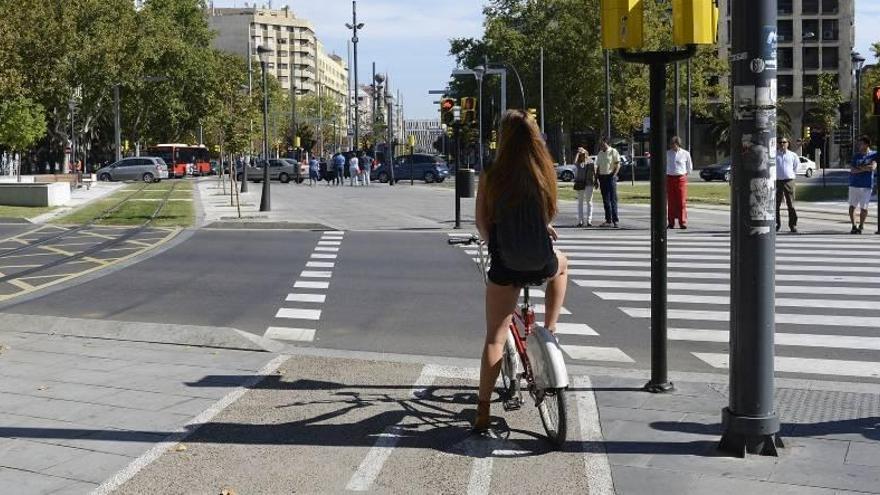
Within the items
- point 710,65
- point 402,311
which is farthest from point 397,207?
point 710,65

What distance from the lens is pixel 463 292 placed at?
1227cm

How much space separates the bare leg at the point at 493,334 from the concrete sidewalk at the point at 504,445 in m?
0.20

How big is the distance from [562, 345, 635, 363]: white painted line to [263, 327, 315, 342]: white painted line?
7.67 ft

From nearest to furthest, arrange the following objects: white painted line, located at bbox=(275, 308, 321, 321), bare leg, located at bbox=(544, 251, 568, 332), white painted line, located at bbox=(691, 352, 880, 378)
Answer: bare leg, located at bbox=(544, 251, 568, 332) < white painted line, located at bbox=(691, 352, 880, 378) < white painted line, located at bbox=(275, 308, 321, 321)

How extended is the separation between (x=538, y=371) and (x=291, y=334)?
4.61m

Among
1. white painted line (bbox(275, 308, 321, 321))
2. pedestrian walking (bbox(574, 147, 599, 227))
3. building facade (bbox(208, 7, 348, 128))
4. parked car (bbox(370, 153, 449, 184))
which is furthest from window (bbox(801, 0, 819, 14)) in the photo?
building facade (bbox(208, 7, 348, 128))

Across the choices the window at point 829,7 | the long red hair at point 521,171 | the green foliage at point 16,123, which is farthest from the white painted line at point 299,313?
the window at point 829,7

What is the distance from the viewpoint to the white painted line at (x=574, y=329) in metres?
9.48

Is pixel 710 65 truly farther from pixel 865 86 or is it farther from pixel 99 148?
pixel 99 148

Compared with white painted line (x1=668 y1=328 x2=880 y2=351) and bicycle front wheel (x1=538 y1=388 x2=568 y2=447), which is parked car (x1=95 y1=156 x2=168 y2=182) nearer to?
white painted line (x1=668 y1=328 x2=880 y2=351)

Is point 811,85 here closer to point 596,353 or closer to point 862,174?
point 862,174

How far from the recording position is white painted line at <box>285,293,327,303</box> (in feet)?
38.8

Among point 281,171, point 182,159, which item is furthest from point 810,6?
point 182,159

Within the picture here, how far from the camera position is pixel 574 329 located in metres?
9.68
